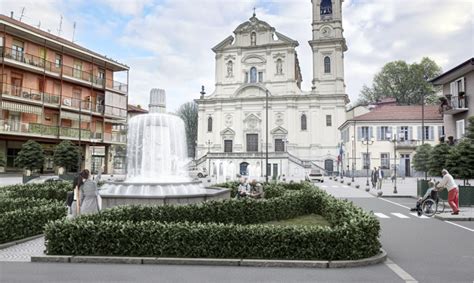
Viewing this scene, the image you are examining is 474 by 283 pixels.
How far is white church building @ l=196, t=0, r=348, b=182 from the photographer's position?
64763mm

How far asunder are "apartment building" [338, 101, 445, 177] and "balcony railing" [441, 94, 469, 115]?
2214cm

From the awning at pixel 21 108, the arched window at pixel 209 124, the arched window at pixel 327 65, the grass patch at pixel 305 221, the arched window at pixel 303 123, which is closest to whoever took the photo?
the grass patch at pixel 305 221

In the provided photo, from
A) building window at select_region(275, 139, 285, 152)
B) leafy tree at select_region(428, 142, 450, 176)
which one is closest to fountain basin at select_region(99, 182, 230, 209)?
leafy tree at select_region(428, 142, 450, 176)

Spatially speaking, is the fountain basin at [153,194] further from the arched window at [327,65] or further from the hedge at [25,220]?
the arched window at [327,65]

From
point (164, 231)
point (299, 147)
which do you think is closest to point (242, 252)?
point (164, 231)

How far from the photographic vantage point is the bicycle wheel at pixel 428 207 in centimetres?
1662

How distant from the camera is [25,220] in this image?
35.1ft

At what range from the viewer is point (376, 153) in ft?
178

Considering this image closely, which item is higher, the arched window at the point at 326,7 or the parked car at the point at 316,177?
the arched window at the point at 326,7

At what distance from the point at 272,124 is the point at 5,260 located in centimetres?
5997

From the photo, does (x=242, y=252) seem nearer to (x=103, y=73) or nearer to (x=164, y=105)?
(x=164, y=105)

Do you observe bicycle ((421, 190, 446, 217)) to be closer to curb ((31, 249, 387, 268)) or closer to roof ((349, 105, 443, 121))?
curb ((31, 249, 387, 268))

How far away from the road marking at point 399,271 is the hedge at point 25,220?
9244mm

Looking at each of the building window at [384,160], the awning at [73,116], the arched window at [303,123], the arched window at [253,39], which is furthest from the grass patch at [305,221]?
the arched window at [253,39]
